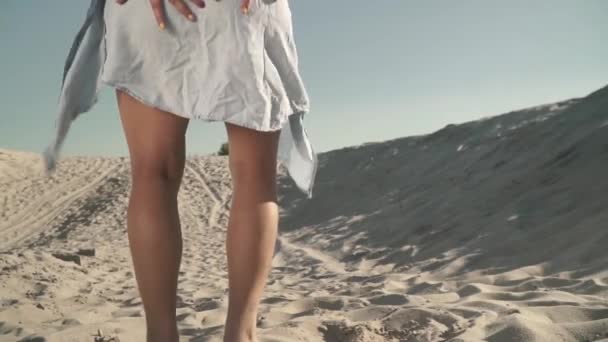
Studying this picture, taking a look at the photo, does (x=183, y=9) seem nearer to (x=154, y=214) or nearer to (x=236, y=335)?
(x=154, y=214)

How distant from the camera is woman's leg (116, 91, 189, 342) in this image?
4.71 feet

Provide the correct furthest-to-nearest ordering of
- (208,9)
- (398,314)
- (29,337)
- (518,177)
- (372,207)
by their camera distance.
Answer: (372,207) → (518,177) → (398,314) → (29,337) → (208,9)

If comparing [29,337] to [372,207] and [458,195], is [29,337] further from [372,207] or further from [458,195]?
[372,207]

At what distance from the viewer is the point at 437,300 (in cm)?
274

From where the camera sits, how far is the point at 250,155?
4.83 ft

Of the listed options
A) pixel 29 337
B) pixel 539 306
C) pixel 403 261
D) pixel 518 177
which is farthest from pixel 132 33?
pixel 518 177

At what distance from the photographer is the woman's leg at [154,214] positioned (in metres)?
1.44

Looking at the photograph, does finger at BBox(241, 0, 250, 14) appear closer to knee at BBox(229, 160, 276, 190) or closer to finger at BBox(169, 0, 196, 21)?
finger at BBox(169, 0, 196, 21)

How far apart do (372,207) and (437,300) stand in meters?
4.87

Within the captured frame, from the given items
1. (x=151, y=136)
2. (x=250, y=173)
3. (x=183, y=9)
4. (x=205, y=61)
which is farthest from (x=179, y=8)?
(x=250, y=173)

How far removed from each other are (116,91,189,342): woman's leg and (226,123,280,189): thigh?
15 centimetres

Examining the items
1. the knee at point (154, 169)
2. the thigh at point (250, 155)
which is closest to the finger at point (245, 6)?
the thigh at point (250, 155)

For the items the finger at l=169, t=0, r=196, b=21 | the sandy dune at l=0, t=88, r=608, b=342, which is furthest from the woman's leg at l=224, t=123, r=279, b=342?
the sandy dune at l=0, t=88, r=608, b=342

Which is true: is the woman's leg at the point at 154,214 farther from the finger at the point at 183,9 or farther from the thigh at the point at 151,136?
the finger at the point at 183,9
